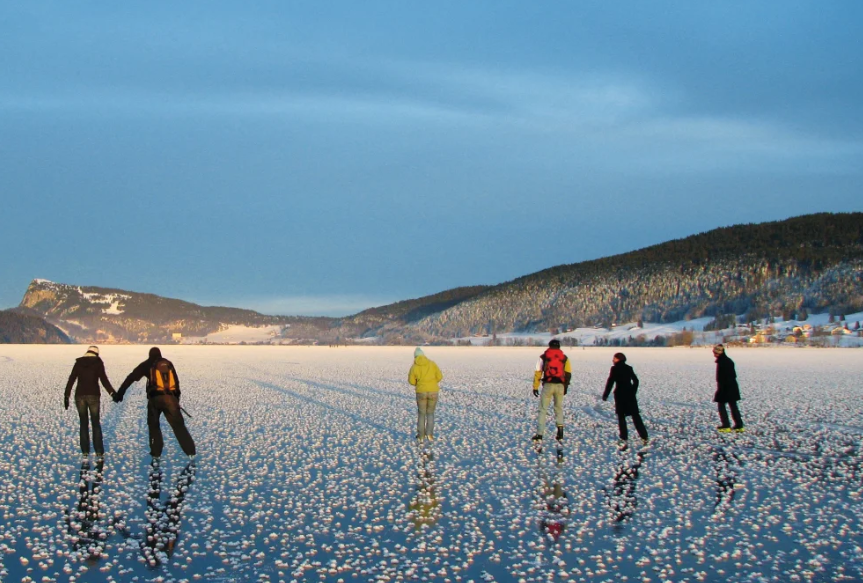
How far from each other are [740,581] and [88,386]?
952 cm

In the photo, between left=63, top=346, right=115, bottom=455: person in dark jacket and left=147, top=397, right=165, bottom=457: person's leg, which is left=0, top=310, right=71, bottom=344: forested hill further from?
left=147, top=397, right=165, bottom=457: person's leg

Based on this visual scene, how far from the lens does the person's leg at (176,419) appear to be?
1096 centimetres

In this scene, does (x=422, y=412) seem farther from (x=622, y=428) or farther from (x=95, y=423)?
(x=95, y=423)

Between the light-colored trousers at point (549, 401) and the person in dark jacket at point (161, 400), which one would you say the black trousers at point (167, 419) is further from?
the light-colored trousers at point (549, 401)

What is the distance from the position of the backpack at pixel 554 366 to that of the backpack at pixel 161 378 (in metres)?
6.08

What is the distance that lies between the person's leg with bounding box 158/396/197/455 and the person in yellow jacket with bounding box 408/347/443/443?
3.73m

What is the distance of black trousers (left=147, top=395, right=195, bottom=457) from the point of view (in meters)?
11.0

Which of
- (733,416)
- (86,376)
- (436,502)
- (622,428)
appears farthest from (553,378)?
(86,376)

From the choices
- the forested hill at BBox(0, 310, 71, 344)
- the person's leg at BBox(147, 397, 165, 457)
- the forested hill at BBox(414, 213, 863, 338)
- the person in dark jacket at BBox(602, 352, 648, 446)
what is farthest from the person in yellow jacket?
the forested hill at BBox(0, 310, 71, 344)

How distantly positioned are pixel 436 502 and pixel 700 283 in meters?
136

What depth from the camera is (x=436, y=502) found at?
8.60m

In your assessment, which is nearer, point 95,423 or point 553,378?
point 95,423

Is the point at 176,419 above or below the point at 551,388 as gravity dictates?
below

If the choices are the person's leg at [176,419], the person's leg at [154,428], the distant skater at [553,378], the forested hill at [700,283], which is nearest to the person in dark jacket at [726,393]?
the distant skater at [553,378]
